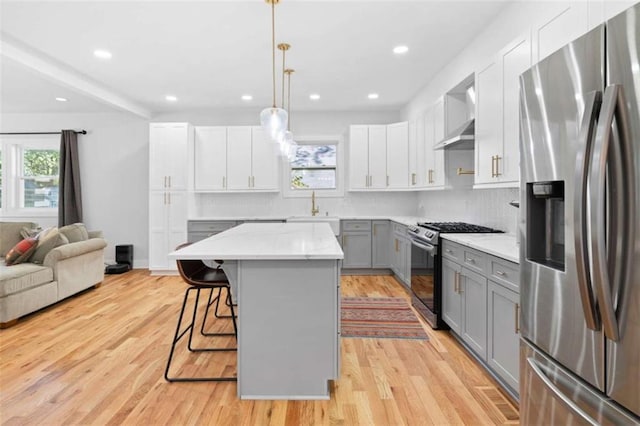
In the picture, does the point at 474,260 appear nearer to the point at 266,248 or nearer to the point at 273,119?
the point at 266,248

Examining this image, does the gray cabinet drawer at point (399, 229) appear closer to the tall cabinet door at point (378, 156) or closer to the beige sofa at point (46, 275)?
the tall cabinet door at point (378, 156)

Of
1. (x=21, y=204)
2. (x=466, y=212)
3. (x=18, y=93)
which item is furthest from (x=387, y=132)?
(x=21, y=204)

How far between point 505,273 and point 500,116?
1234 mm

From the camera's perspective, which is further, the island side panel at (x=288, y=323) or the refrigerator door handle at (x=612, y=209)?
the island side panel at (x=288, y=323)

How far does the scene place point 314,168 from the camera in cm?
611

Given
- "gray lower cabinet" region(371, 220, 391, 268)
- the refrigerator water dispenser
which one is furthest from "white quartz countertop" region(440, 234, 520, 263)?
"gray lower cabinet" region(371, 220, 391, 268)

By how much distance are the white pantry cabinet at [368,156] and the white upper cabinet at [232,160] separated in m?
1.27

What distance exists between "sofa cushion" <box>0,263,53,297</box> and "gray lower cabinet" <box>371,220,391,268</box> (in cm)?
406

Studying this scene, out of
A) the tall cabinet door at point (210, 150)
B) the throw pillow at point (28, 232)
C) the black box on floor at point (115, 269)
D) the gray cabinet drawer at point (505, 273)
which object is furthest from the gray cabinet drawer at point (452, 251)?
the black box on floor at point (115, 269)

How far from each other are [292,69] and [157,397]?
3.52m

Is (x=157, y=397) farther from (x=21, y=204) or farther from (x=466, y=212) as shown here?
(x=21, y=204)

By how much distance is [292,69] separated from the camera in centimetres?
418

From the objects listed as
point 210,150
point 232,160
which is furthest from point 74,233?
point 232,160

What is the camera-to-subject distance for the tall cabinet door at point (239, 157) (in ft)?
18.6
